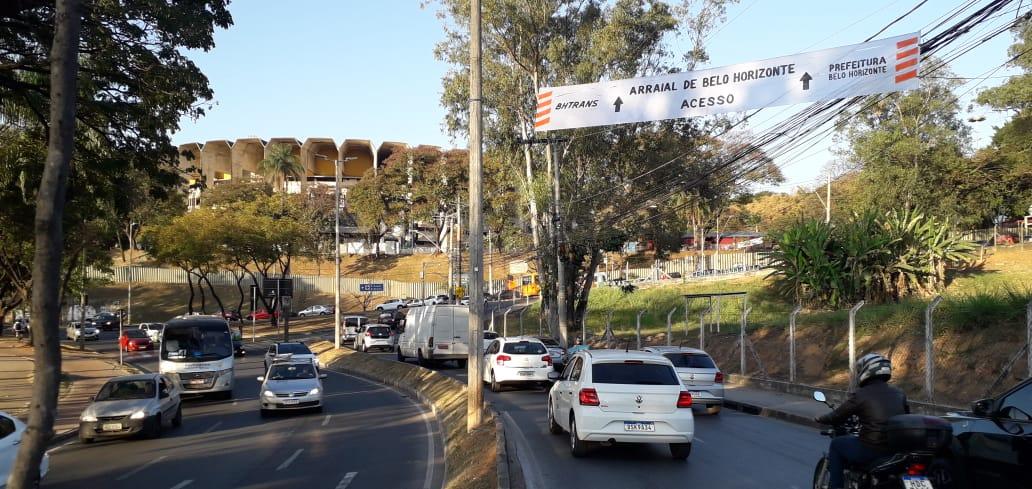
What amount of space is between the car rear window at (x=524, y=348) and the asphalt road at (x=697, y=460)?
24.5ft

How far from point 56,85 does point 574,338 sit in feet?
114

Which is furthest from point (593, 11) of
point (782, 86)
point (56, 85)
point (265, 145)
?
point (265, 145)

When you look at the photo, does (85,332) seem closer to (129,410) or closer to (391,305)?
(391,305)

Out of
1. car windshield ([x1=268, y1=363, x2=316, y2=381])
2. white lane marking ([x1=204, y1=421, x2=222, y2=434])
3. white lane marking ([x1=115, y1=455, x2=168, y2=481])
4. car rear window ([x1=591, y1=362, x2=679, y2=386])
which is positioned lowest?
white lane marking ([x1=204, y1=421, x2=222, y2=434])

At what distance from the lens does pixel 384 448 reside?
16188mm

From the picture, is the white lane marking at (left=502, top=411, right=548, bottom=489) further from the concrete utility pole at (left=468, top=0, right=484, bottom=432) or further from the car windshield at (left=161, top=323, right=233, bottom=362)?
the car windshield at (left=161, top=323, right=233, bottom=362)

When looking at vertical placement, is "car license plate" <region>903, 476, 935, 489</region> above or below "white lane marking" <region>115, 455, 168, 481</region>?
above

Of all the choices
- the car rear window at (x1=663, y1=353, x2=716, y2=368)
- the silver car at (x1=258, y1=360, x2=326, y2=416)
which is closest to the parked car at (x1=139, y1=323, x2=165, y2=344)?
the silver car at (x1=258, y1=360, x2=326, y2=416)

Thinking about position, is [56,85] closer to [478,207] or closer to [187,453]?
[478,207]

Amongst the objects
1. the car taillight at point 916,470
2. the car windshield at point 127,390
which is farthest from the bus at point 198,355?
the car taillight at point 916,470

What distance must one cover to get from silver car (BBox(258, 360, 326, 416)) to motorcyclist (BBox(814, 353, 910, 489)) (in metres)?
17.0

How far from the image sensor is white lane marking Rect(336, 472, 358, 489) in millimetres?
12416

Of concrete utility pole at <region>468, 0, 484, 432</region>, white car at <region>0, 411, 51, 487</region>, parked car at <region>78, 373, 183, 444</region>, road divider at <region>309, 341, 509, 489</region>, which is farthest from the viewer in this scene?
parked car at <region>78, 373, 183, 444</region>

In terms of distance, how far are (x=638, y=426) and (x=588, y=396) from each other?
807 millimetres
